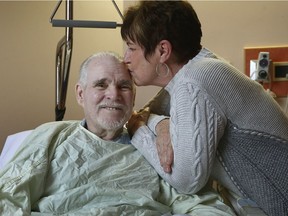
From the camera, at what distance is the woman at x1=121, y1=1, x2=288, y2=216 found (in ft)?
3.30

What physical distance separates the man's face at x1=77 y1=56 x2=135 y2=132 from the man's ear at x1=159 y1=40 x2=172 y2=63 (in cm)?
19

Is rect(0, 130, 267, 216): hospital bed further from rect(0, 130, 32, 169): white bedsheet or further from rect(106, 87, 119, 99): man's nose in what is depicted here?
rect(106, 87, 119, 99): man's nose

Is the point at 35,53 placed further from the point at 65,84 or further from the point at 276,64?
the point at 276,64

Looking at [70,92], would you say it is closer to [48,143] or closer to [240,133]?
[48,143]

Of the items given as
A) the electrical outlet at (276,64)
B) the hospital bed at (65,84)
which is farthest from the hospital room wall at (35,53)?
the hospital bed at (65,84)

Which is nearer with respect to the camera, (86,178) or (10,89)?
(86,178)

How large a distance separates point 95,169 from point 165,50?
1.50ft

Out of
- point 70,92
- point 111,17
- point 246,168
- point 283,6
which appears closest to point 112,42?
point 111,17

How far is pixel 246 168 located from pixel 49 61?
163cm

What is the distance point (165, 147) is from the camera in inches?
44.9

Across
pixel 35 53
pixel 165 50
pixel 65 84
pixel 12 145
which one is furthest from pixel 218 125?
pixel 35 53

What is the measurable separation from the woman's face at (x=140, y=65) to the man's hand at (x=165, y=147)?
16 centimetres

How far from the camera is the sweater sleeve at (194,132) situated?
100 cm

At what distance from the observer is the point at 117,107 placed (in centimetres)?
128
